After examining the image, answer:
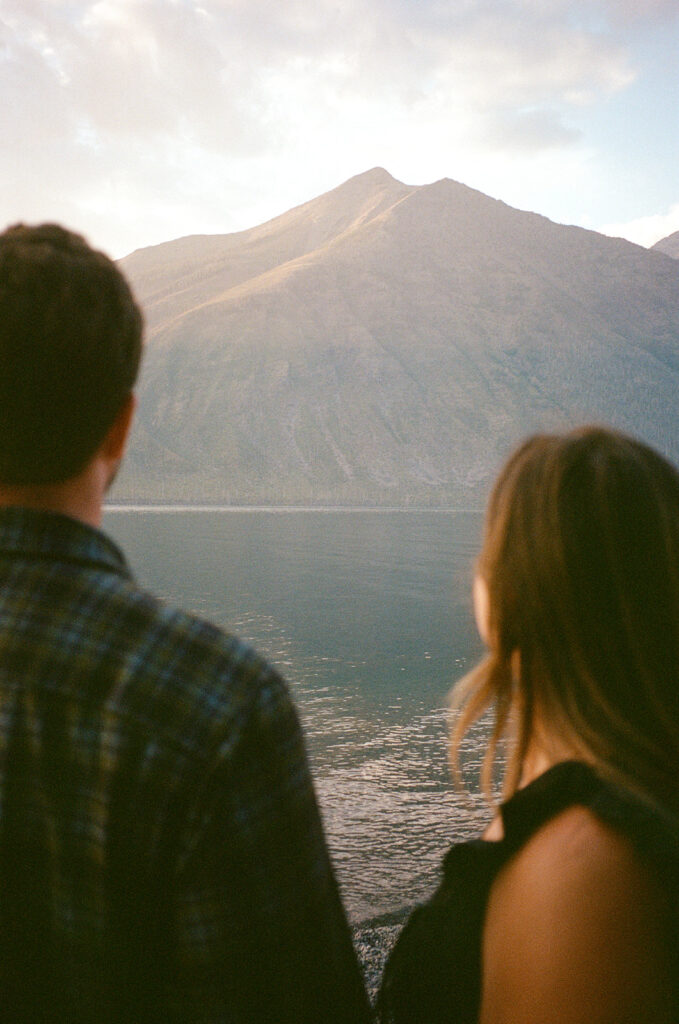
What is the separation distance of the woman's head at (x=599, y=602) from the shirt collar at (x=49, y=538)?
0.81m

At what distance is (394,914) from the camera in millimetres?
8742

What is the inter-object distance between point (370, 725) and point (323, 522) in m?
77.1

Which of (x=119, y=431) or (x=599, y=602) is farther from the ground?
(x=119, y=431)


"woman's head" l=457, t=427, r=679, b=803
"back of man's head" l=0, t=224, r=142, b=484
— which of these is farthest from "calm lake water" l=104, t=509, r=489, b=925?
"back of man's head" l=0, t=224, r=142, b=484

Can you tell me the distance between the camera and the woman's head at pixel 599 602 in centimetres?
164

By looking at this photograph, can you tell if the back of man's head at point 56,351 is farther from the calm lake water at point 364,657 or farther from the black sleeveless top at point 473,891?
the calm lake water at point 364,657

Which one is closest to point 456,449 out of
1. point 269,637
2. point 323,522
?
point 323,522

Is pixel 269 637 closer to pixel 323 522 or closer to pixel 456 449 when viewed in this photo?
pixel 323 522

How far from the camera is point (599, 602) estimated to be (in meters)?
1.69

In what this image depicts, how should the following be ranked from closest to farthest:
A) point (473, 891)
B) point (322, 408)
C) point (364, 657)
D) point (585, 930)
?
point (585, 930), point (473, 891), point (364, 657), point (322, 408)

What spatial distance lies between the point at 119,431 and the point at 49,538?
257 millimetres

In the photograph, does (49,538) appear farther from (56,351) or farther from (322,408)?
(322,408)

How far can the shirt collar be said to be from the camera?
Answer: 1.51m

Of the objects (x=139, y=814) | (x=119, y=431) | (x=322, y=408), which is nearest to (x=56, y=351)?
(x=119, y=431)
